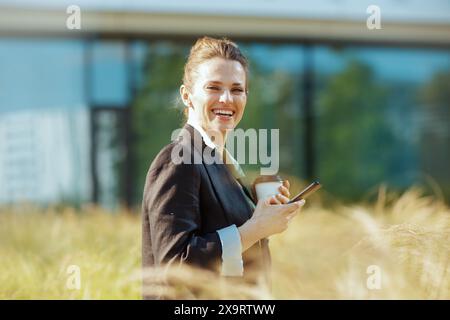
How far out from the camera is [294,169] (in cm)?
1078

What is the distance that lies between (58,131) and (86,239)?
478 cm

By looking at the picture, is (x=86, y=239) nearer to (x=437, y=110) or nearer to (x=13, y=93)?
(x=13, y=93)

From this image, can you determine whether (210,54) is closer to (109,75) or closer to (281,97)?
(109,75)

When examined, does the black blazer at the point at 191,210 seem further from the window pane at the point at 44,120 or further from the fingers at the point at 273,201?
the window pane at the point at 44,120

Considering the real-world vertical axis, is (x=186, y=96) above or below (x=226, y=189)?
above

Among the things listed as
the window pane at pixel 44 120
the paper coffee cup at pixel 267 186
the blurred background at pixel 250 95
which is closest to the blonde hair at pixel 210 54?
the paper coffee cup at pixel 267 186

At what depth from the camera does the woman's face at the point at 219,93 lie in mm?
2283

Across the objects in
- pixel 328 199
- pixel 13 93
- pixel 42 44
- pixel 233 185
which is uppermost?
pixel 42 44

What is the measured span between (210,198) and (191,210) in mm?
83

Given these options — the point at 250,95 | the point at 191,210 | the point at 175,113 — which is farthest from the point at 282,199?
the point at 250,95

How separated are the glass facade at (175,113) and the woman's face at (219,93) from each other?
7.32 meters

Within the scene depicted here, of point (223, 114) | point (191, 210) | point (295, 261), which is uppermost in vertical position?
point (223, 114)

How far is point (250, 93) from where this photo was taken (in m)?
10.6
